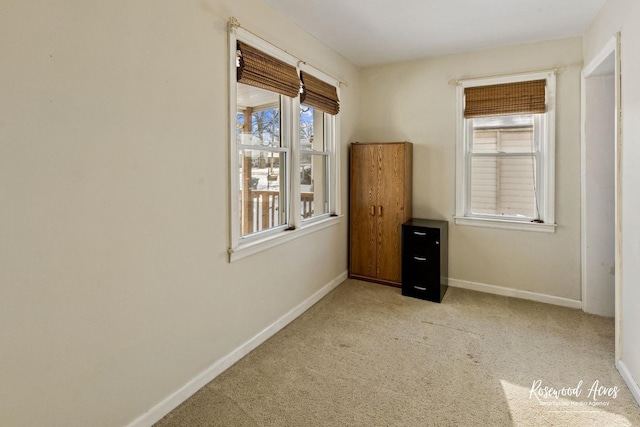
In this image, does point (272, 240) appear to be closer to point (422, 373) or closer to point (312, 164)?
point (312, 164)

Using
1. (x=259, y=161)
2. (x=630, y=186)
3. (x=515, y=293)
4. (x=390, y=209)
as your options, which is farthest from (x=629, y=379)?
(x=259, y=161)

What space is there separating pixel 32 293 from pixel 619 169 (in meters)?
3.28

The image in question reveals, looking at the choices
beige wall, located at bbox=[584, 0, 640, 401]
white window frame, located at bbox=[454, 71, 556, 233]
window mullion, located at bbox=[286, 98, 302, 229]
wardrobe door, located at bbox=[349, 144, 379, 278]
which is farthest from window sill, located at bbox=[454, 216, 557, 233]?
window mullion, located at bbox=[286, 98, 302, 229]

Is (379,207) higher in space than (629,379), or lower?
higher

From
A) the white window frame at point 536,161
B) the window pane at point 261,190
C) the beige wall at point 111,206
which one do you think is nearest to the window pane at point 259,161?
the window pane at point 261,190

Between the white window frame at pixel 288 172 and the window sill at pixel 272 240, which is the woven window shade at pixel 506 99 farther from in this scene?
the window sill at pixel 272 240

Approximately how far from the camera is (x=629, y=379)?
2.11m

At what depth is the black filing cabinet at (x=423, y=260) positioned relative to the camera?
350cm

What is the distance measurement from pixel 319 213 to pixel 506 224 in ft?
6.42

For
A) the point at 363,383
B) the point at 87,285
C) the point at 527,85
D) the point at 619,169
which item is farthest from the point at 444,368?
the point at 527,85

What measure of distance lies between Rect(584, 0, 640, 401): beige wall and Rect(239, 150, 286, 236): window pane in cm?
238

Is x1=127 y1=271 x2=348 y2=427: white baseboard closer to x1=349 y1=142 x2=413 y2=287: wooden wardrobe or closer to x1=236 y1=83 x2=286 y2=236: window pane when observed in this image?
x1=236 y1=83 x2=286 y2=236: window pane

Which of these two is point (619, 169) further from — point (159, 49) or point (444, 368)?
point (159, 49)

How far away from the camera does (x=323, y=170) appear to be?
12.4 ft
